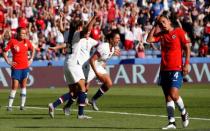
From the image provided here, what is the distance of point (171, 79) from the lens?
15.4 meters

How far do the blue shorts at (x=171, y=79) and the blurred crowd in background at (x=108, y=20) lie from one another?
19.3m

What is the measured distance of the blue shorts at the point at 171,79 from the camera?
607 inches

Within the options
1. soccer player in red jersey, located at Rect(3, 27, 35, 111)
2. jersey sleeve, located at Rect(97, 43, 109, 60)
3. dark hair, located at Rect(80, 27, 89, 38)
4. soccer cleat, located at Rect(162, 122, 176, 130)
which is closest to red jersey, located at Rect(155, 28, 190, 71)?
soccer cleat, located at Rect(162, 122, 176, 130)

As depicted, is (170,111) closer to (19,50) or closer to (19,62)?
(19,62)

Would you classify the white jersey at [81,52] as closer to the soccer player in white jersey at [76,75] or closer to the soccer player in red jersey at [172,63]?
the soccer player in white jersey at [76,75]

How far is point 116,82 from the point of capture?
1411 inches

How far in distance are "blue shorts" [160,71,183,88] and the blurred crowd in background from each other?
760 inches

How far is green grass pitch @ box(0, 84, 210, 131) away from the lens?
52.5 feet

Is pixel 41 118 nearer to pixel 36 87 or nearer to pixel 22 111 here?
pixel 22 111

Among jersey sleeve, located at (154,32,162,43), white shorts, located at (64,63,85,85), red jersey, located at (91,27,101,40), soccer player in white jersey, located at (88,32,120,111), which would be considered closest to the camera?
jersey sleeve, located at (154,32,162,43)

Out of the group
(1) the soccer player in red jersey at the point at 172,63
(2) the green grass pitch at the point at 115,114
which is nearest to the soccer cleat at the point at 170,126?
(1) the soccer player in red jersey at the point at 172,63

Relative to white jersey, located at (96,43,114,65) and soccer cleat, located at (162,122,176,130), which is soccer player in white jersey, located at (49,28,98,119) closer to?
white jersey, located at (96,43,114,65)

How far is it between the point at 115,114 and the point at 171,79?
167 inches

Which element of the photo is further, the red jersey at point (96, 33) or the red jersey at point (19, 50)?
the red jersey at point (96, 33)
